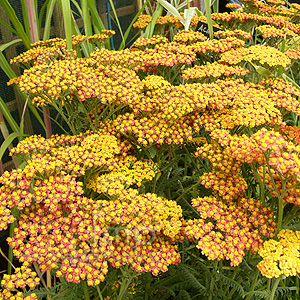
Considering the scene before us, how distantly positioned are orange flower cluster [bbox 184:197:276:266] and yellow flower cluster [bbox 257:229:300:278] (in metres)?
0.05

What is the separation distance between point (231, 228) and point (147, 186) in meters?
0.48

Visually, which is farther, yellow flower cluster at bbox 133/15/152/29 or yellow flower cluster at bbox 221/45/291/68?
yellow flower cluster at bbox 133/15/152/29

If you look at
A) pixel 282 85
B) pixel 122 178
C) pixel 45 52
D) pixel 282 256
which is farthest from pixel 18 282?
pixel 282 85

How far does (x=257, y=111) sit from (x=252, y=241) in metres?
0.50

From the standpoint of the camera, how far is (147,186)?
1.42 m

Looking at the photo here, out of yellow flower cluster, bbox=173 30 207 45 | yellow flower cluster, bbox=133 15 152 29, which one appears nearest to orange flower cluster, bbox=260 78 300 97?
yellow flower cluster, bbox=173 30 207 45

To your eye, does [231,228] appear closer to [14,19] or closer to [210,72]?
[210,72]

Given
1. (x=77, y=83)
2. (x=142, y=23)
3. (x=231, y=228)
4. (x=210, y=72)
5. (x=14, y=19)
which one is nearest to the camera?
(x=231, y=228)

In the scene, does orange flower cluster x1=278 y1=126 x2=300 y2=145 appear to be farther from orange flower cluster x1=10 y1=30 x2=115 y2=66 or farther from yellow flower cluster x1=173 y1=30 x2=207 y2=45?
orange flower cluster x1=10 y1=30 x2=115 y2=66

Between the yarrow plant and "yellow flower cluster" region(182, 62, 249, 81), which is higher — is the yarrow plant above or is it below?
below

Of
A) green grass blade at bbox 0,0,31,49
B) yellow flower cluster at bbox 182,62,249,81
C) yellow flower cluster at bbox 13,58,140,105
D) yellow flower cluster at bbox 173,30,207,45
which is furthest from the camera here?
yellow flower cluster at bbox 173,30,207,45

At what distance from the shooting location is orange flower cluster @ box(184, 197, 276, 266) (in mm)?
979

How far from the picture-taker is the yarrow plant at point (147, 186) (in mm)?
954

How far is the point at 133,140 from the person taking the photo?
4.49 feet
